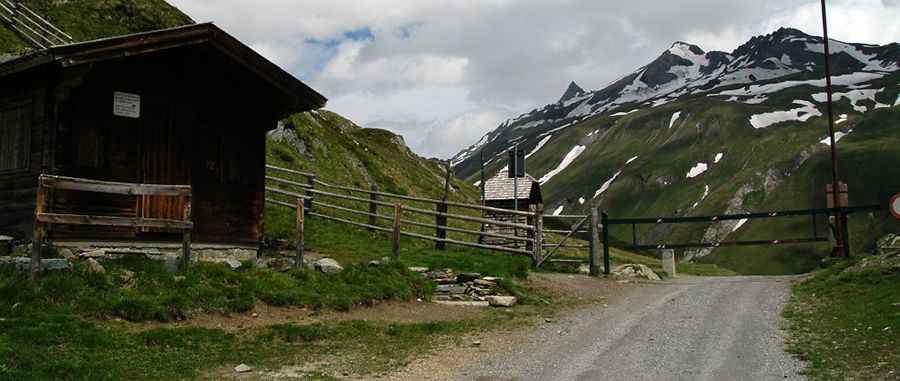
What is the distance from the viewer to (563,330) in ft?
46.6

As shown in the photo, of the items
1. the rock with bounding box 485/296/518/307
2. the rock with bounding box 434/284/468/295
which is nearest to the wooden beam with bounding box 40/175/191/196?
the rock with bounding box 434/284/468/295

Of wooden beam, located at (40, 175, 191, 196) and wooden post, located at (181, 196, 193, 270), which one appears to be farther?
wooden post, located at (181, 196, 193, 270)

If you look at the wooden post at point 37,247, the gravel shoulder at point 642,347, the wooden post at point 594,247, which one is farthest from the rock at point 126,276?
the wooden post at point 594,247

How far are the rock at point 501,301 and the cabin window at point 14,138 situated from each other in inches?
415

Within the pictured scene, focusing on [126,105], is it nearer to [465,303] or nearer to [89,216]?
[89,216]

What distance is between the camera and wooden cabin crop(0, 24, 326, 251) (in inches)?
618

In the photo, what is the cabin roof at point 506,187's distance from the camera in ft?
118

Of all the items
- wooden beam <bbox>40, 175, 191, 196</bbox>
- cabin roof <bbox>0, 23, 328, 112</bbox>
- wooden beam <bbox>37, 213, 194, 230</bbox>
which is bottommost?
wooden beam <bbox>37, 213, 194, 230</bbox>

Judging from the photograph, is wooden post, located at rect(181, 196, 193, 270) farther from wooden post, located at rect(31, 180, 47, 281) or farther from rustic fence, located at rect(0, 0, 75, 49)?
rustic fence, located at rect(0, 0, 75, 49)

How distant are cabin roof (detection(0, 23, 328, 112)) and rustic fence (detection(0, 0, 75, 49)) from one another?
744 inches

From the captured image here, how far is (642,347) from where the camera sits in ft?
40.5

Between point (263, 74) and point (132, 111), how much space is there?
3.37 meters

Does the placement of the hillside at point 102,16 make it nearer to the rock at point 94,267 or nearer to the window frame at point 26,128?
the window frame at point 26,128

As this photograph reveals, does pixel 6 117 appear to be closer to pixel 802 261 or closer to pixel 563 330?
pixel 563 330
